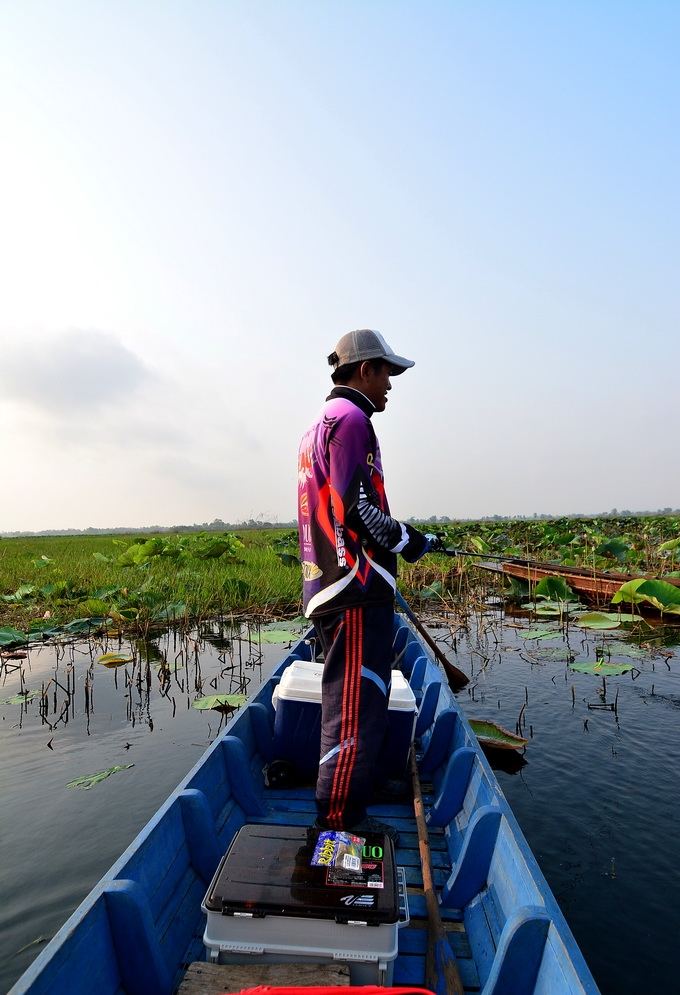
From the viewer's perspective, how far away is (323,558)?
254 cm

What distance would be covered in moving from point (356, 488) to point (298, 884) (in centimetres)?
139

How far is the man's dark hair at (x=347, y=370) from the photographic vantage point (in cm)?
273

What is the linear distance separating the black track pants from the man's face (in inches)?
38.3

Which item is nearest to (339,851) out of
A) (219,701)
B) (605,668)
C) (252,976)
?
(252,976)

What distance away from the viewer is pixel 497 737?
192 inches

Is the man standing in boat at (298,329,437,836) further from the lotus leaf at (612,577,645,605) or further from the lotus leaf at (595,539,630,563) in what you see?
the lotus leaf at (595,539,630,563)

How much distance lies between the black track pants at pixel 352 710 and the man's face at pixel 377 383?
973 mm

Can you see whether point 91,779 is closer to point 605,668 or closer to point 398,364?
point 398,364

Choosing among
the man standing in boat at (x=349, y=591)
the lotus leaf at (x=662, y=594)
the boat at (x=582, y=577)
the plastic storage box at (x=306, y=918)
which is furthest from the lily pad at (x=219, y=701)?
the lotus leaf at (x=662, y=594)

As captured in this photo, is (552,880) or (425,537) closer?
(425,537)

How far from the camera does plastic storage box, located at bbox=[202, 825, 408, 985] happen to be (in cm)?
177

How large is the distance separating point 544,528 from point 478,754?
70.7ft

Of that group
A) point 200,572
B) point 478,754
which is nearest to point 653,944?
point 478,754

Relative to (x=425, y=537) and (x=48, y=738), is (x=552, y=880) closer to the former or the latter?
(x=425, y=537)
